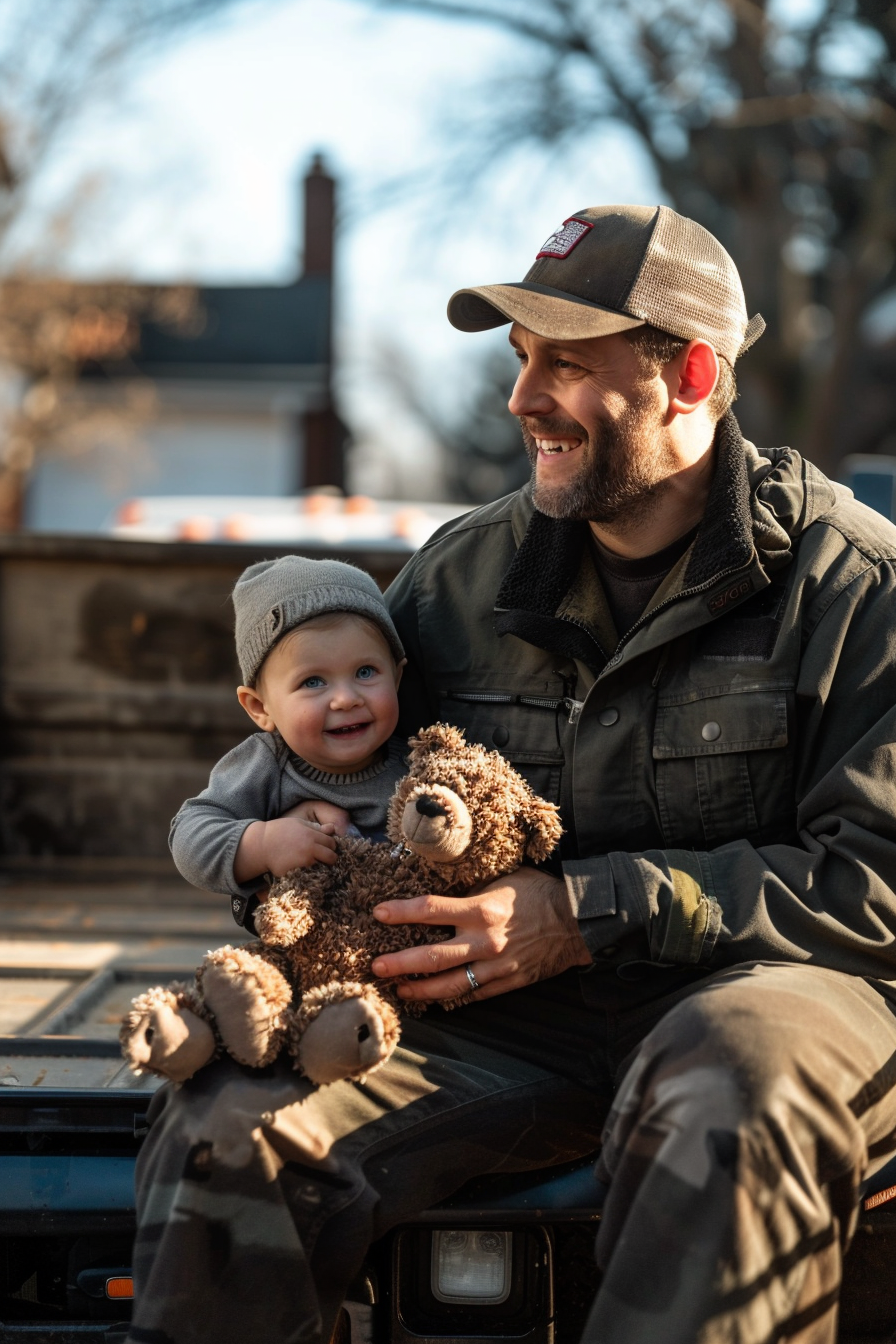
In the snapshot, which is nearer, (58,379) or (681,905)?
(681,905)

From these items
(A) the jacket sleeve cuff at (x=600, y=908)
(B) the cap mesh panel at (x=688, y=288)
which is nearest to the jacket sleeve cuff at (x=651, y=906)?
(A) the jacket sleeve cuff at (x=600, y=908)

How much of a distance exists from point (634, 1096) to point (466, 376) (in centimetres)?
4176

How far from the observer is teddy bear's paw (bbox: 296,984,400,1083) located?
2.16 meters

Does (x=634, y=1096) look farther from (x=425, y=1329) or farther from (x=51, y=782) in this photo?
(x=51, y=782)

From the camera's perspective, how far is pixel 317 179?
27.7 metres

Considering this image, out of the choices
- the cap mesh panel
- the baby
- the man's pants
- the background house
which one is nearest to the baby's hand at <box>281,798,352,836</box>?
the baby

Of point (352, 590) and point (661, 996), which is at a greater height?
point (352, 590)

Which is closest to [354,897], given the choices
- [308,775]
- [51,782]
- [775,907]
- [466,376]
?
[308,775]

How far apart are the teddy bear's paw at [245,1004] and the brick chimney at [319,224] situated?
2714cm

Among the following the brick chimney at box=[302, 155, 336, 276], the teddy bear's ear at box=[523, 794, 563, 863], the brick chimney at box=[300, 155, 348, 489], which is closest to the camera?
the teddy bear's ear at box=[523, 794, 563, 863]

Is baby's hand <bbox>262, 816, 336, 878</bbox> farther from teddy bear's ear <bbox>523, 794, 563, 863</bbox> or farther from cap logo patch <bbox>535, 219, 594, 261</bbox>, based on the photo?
cap logo patch <bbox>535, 219, 594, 261</bbox>

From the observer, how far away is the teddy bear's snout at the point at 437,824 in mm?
2270

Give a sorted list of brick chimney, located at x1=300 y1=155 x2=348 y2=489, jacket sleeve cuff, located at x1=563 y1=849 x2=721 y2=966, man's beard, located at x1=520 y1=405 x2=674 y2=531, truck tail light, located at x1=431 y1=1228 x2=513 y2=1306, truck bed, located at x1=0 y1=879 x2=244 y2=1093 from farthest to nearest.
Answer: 1. brick chimney, located at x1=300 y1=155 x2=348 y2=489
2. man's beard, located at x1=520 y1=405 x2=674 y2=531
3. truck bed, located at x1=0 y1=879 x2=244 y2=1093
4. jacket sleeve cuff, located at x1=563 y1=849 x2=721 y2=966
5. truck tail light, located at x1=431 y1=1228 x2=513 y2=1306

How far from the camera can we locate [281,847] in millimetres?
2459
